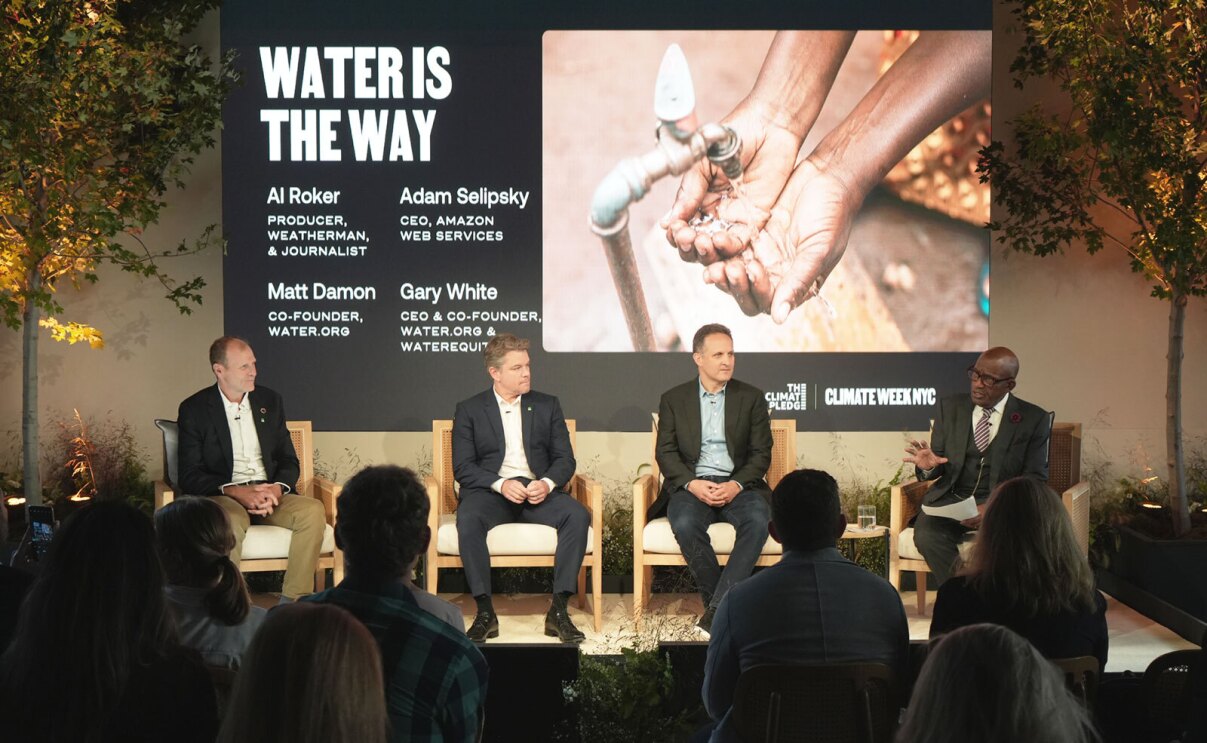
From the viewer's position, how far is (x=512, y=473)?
5887 mm

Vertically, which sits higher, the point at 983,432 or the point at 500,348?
the point at 500,348

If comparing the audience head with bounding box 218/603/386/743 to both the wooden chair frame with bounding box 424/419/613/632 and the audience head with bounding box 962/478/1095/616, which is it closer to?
the audience head with bounding box 962/478/1095/616

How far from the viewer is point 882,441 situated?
21.9 ft

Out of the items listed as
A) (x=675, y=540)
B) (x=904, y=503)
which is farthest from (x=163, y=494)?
(x=904, y=503)

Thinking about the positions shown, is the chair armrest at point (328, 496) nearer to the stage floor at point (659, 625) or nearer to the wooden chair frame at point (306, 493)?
the wooden chair frame at point (306, 493)

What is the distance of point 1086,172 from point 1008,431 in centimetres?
155

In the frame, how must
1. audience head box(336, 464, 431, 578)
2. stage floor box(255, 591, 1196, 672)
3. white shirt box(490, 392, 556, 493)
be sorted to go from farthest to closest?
white shirt box(490, 392, 556, 493), stage floor box(255, 591, 1196, 672), audience head box(336, 464, 431, 578)

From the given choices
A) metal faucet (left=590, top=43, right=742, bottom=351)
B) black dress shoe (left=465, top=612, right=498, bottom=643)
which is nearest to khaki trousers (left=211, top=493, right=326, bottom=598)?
black dress shoe (left=465, top=612, right=498, bottom=643)

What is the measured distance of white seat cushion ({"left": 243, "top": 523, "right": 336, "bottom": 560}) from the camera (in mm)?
5402

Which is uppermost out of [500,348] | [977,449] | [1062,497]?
[500,348]

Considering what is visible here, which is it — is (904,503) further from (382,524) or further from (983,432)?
(382,524)

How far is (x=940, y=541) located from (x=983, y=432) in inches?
21.2

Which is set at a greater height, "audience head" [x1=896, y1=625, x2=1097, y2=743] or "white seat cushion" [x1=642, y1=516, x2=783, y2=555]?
"audience head" [x1=896, y1=625, x2=1097, y2=743]

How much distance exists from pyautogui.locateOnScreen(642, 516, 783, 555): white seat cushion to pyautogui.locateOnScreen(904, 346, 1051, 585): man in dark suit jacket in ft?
2.31
